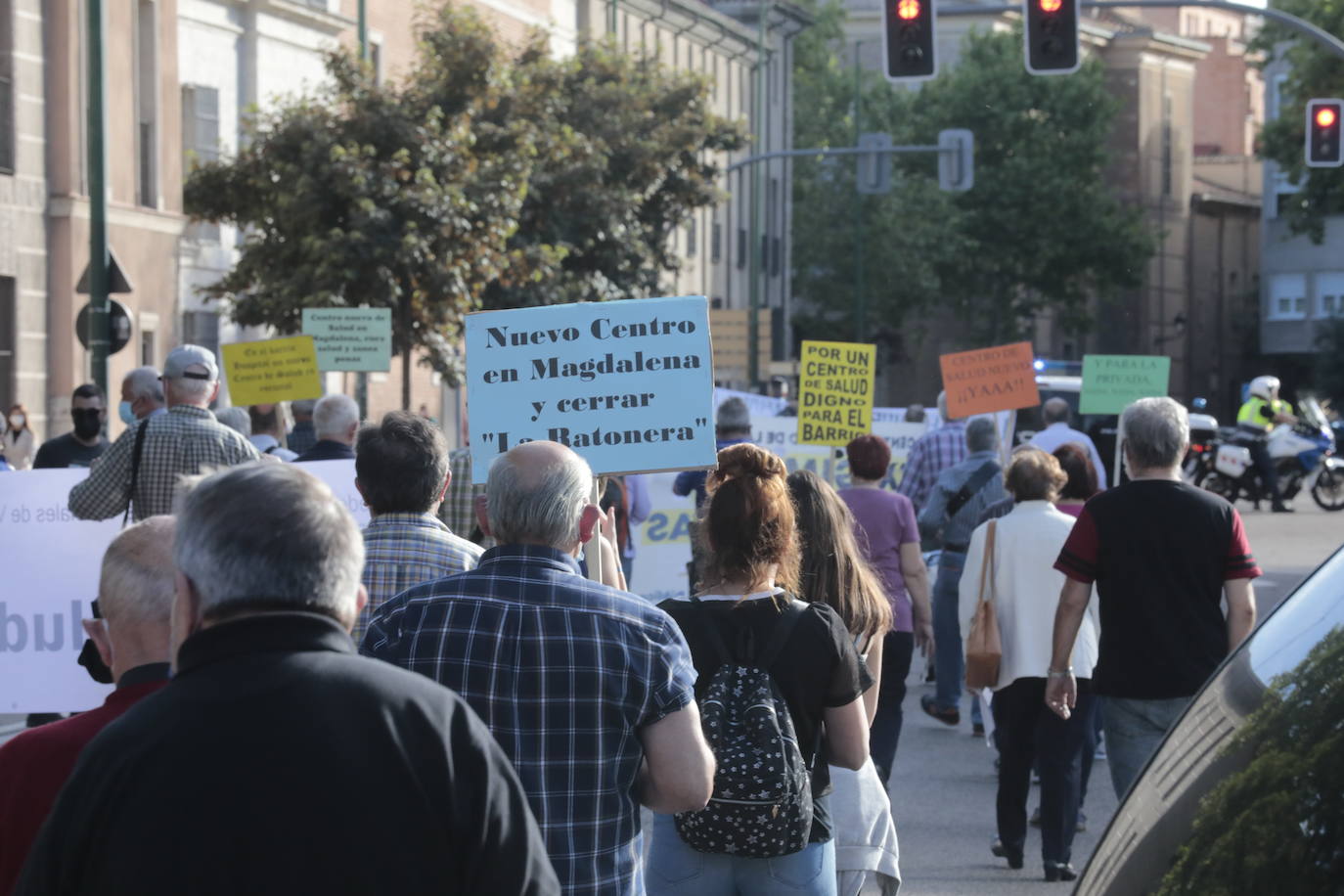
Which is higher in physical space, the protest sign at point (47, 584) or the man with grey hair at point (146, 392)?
the man with grey hair at point (146, 392)

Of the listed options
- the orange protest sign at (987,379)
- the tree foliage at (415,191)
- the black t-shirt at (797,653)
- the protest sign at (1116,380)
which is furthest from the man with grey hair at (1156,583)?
the tree foliage at (415,191)

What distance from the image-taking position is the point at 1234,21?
9625 cm

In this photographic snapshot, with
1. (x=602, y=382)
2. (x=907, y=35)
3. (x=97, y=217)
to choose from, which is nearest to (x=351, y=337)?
(x=97, y=217)

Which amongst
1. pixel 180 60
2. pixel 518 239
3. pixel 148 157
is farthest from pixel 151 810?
pixel 518 239

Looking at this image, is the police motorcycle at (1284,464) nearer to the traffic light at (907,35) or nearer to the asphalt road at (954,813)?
the traffic light at (907,35)

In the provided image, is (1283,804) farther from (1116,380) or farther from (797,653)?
(1116,380)

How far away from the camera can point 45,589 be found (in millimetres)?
8766

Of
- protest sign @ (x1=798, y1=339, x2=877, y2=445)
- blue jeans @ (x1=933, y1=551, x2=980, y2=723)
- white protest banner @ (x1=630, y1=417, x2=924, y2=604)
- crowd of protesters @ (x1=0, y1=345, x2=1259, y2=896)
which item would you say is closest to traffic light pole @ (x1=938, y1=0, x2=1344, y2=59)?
protest sign @ (x1=798, y1=339, x2=877, y2=445)

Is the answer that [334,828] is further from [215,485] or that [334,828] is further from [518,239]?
[518,239]

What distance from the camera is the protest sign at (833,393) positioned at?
1441 centimetres

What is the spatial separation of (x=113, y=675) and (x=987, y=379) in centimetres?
1049

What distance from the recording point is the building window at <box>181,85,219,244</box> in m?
27.3

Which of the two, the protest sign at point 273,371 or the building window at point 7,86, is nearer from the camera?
the protest sign at point 273,371

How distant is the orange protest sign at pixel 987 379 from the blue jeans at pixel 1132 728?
6.46 m
